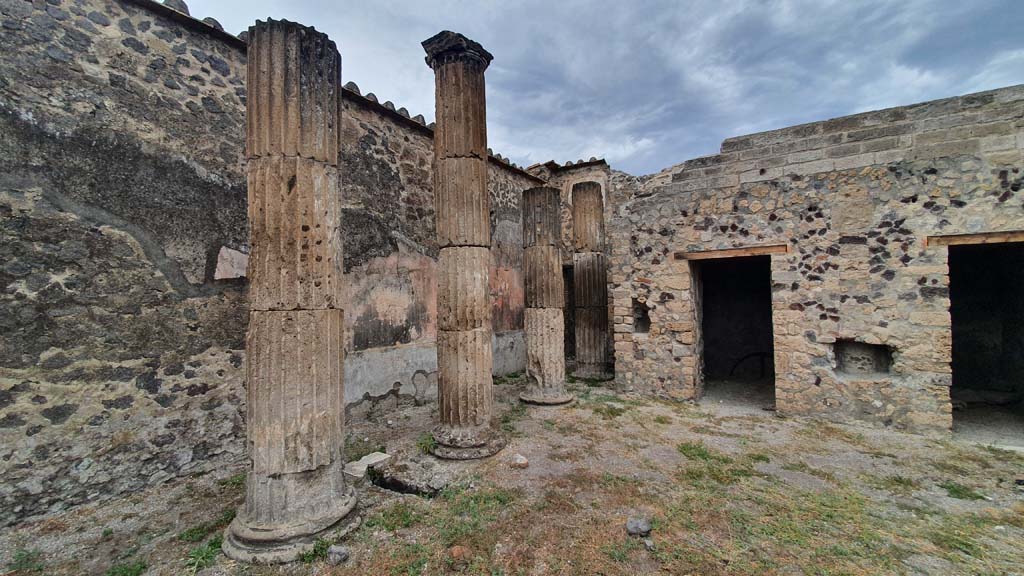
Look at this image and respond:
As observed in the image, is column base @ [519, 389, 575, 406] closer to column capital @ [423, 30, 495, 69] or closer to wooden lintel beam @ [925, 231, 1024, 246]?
column capital @ [423, 30, 495, 69]

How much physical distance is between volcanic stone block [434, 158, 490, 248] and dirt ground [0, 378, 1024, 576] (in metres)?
2.51

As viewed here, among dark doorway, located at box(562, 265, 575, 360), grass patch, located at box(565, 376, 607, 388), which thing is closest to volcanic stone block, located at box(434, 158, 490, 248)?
grass patch, located at box(565, 376, 607, 388)

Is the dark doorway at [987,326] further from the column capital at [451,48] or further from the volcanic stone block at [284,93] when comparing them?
the volcanic stone block at [284,93]

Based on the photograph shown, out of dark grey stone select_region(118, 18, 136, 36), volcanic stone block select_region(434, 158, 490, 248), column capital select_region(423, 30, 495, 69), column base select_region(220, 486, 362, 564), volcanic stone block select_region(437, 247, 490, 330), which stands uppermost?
column capital select_region(423, 30, 495, 69)

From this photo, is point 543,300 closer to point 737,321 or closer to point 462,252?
point 462,252

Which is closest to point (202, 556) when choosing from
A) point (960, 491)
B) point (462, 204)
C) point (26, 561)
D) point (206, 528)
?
point (206, 528)

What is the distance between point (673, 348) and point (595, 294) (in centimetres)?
228

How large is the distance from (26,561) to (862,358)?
Answer: 8986 millimetres

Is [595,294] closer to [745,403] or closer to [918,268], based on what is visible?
[745,403]

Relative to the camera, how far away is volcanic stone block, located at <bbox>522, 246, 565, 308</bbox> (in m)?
7.76

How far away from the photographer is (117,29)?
4.14 m

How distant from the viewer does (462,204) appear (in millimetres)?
5125

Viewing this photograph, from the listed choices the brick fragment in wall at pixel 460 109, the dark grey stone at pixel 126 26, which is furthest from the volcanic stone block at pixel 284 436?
the dark grey stone at pixel 126 26

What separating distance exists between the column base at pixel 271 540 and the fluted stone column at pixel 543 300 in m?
4.47
